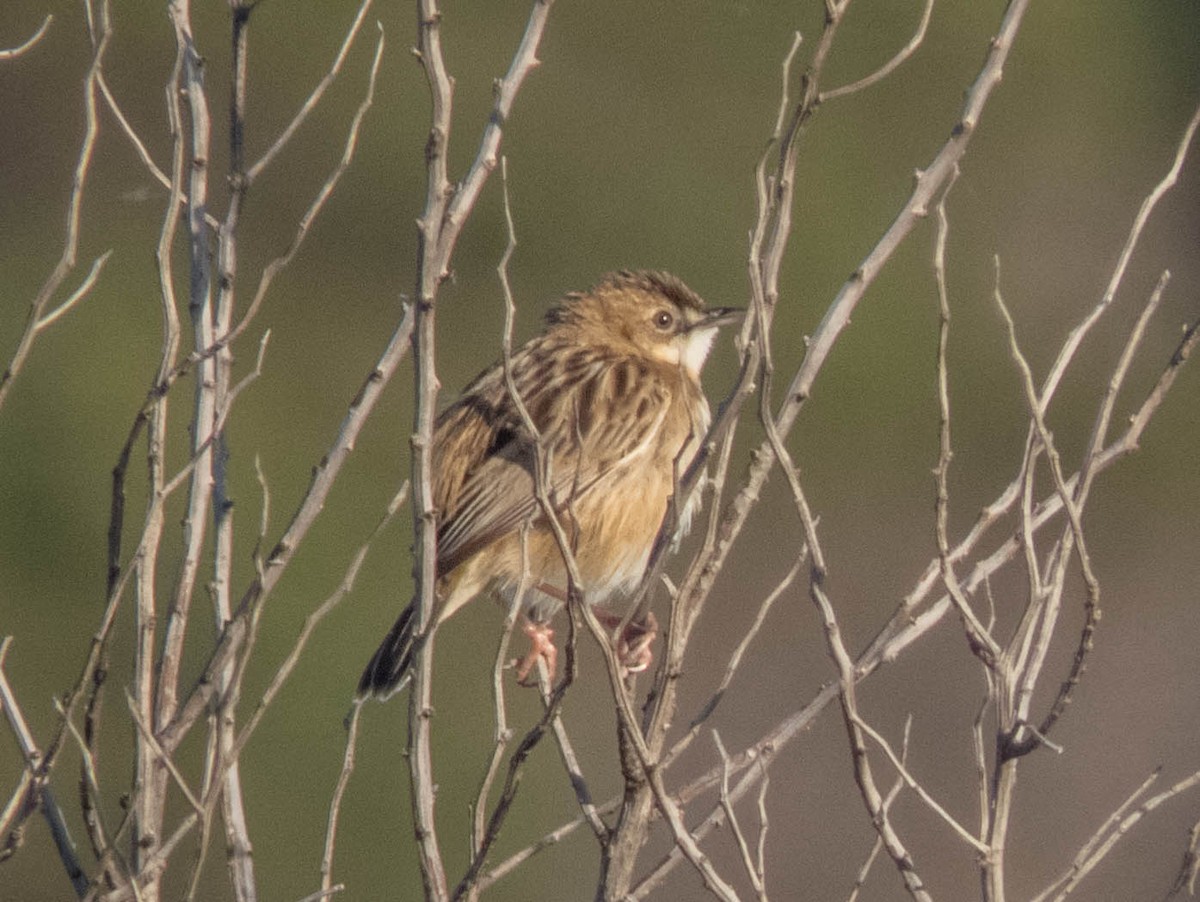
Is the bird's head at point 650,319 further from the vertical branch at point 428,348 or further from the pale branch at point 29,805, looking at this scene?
the pale branch at point 29,805

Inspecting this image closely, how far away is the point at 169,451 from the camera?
17.5m

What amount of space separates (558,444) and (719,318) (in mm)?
1258

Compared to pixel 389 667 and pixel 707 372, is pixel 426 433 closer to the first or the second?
pixel 389 667

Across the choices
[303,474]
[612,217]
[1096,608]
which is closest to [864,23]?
[612,217]

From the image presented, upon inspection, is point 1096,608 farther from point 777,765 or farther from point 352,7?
point 352,7

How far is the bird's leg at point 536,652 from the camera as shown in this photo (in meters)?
6.52

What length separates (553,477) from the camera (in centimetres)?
686

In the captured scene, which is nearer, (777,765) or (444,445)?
(444,445)

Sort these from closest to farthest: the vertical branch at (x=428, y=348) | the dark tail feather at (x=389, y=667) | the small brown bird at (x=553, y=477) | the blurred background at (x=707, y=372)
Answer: the vertical branch at (x=428, y=348), the dark tail feather at (x=389, y=667), the small brown bird at (x=553, y=477), the blurred background at (x=707, y=372)

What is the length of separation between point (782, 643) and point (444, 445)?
1269cm

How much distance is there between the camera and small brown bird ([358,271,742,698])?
22.1 feet

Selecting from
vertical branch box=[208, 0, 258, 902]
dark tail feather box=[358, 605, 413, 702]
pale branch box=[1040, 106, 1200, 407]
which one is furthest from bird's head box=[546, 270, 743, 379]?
pale branch box=[1040, 106, 1200, 407]

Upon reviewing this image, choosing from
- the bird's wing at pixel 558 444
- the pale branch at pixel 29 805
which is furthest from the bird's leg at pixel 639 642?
the pale branch at pixel 29 805

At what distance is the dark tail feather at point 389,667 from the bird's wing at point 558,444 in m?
0.35
